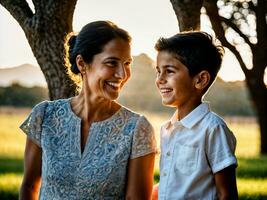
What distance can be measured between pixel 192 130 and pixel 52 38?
2.59 meters

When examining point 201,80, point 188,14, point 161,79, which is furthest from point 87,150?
point 188,14

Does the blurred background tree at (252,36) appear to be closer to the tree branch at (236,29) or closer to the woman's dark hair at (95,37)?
the tree branch at (236,29)

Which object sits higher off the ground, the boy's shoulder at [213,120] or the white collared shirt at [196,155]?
the boy's shoulder at [213,120]

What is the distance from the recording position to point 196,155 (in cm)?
312

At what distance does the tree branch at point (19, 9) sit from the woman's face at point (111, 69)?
8.03 feet

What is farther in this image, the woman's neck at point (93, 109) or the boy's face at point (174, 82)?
the woman's neck at point (93, 109)

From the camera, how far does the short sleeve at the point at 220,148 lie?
9.95 feet

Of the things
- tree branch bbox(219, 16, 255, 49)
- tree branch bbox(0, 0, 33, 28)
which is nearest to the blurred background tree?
tree branch bbox(219, 16, 255, 49)

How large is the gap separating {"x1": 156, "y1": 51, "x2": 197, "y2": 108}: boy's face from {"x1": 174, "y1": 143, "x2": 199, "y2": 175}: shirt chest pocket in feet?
0.81

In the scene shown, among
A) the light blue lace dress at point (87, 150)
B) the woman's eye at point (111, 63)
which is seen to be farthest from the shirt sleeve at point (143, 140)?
the woman's eye at point (111, 63)

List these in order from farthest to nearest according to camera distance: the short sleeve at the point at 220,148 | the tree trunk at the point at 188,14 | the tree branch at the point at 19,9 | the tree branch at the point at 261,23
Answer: the tree branch at the point at 261,23 → the tree branch at the point at 19,9 → the tree trunk at the point at 188,14 → the short sleeve at the point at 220,148

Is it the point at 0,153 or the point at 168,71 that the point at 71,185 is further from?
the point at 0,153

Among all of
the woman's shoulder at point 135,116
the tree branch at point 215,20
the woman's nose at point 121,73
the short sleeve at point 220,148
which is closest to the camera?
the short sleeve at point 220,148

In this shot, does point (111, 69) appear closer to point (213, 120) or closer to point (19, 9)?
point (213, 120)
